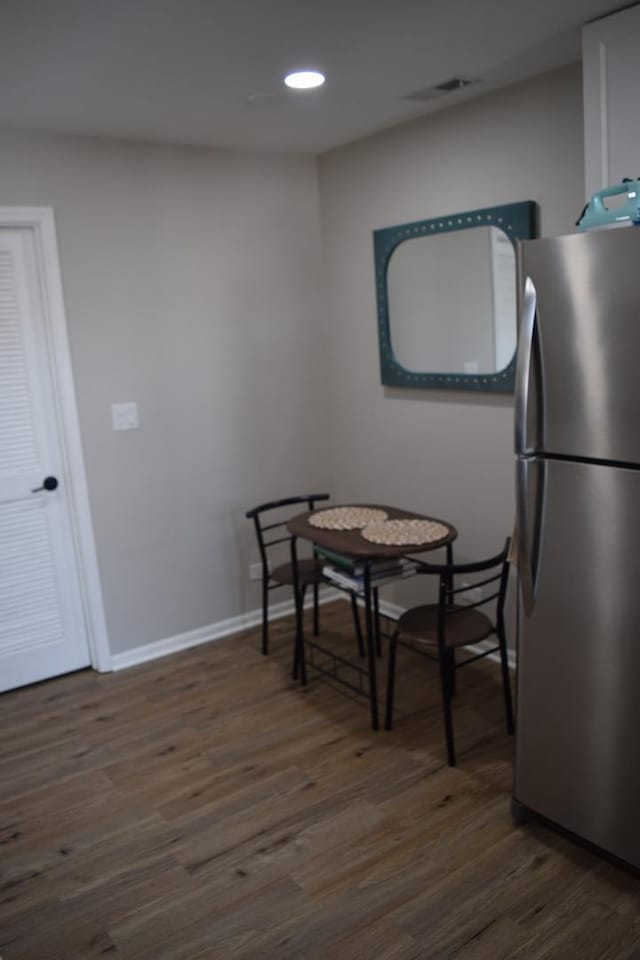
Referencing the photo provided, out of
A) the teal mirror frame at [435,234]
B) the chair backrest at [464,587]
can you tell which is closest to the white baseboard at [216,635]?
the chair backrest at [464,587]

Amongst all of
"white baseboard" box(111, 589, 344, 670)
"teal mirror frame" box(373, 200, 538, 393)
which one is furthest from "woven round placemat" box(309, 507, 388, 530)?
"white baseboard" box(111, 589, 344, 670)

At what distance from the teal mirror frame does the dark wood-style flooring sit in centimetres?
130

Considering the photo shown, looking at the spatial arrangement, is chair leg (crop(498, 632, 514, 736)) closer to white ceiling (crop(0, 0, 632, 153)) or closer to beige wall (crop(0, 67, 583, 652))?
beige wall (crop(0, 67, 583, 652))

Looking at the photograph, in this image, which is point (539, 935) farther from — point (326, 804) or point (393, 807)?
point (326, 804)

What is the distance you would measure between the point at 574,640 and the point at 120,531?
2.26m

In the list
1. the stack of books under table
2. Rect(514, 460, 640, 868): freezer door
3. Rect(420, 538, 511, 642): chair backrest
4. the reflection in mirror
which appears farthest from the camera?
the reflection in mirror

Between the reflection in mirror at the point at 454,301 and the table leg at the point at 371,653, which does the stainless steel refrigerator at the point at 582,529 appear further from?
the reflection in mirror at the point at 454,301

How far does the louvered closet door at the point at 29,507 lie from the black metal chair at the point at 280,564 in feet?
2.87

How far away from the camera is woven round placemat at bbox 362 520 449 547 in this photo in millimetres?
3055

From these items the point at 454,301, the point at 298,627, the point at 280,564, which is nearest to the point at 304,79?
the point at 454,301

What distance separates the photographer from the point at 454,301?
139 inches

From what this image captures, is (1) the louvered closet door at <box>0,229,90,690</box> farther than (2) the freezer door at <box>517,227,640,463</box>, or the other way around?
(1) the louvered closet door at <box>0,229,90,690</box>

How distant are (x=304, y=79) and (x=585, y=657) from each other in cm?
216

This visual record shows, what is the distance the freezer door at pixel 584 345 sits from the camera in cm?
196
